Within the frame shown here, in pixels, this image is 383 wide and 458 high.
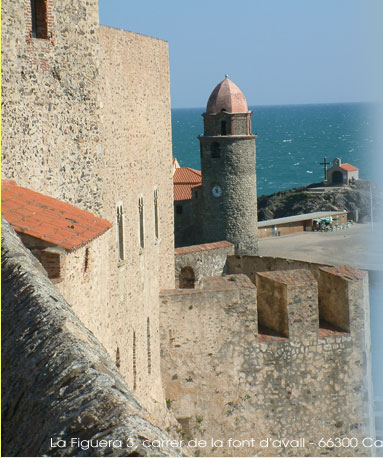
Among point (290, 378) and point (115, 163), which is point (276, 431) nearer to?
point (290, 378)

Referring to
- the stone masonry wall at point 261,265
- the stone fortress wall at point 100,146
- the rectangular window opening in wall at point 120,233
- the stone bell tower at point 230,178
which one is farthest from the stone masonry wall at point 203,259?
the stone bell tower at point 230,178

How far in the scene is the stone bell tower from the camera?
36875 mm

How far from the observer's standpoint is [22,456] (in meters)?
4.33

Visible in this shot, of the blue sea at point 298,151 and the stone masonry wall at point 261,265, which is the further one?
the blue sea at point 298,151

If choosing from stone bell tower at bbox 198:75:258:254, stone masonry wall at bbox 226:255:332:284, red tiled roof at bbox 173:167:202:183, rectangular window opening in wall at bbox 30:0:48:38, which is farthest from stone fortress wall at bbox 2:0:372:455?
red tiled roof at bbox 173:167:202:183

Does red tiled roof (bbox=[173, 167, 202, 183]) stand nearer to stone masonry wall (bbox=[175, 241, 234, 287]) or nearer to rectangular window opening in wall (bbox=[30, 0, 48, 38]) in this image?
stone masonry wall (bbox=[175, 241, 234, 287])

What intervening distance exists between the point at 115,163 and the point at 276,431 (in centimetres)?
598

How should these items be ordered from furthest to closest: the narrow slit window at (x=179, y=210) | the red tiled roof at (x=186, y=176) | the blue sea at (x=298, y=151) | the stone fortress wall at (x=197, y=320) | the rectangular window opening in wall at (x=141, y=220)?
1. the blue sea at (x=298, y=151)
2. the red tiled roof at (x=186, y=176)
3. the narrow slit window at (x=179, y=210)
4. the rectangular window opening in wall at (x=141, y=220)
5. the stone fortress wall at (x=197, y=320)

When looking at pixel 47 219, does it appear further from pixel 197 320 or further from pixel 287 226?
pixel 287 226

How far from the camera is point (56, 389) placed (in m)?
4.51

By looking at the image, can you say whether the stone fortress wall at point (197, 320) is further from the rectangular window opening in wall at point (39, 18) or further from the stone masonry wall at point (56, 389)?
the stone masonry wall at point (56, 389)

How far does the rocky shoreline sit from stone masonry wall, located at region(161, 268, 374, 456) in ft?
137

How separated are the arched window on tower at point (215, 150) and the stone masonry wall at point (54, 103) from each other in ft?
82.4

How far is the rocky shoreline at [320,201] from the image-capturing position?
59969 millimetres
